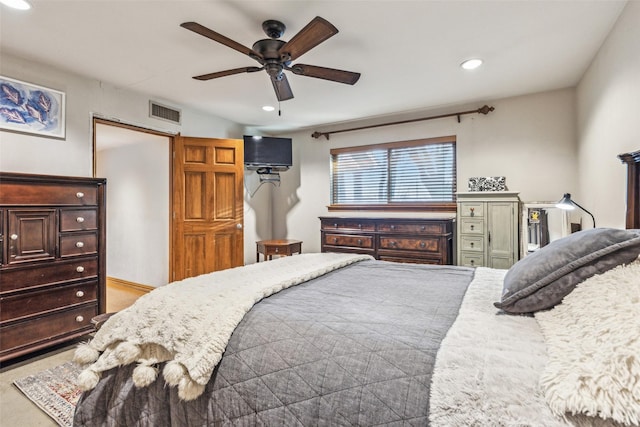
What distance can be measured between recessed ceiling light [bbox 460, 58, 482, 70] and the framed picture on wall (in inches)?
140

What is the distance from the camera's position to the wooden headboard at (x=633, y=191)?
176 cm

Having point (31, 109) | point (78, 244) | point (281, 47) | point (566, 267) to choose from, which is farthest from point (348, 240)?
point (31, 109)

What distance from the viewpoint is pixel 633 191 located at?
179cm

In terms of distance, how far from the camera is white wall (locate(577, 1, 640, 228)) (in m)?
1.92

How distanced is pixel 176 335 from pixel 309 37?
1.67m

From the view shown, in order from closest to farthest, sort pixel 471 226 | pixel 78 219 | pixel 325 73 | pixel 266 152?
pixel 325 73
pixel 78 219
pixel 471 226
pixel 266 152

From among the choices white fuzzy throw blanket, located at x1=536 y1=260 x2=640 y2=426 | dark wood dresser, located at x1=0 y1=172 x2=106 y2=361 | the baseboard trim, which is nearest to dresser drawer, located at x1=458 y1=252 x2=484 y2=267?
white fuzzy throw blanket, located at x1=536 y1=260 x2=640 y2=426

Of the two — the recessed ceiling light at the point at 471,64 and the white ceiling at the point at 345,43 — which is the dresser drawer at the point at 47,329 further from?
the recessed ceiling light at the point at 471,64

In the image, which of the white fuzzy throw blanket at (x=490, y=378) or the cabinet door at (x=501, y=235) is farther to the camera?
the cabinet door at (x=501, y=235)

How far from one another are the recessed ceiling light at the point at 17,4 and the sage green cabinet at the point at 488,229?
3.83 meters

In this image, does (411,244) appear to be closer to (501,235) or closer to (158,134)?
(501,235)

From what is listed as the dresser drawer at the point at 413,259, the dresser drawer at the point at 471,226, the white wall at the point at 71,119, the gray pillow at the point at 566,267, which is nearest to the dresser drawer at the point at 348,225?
the dresser drawer at the point at 413,259

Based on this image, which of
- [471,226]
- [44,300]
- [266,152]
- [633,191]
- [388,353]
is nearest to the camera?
[388,353]

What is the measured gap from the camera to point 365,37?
7.65ft
